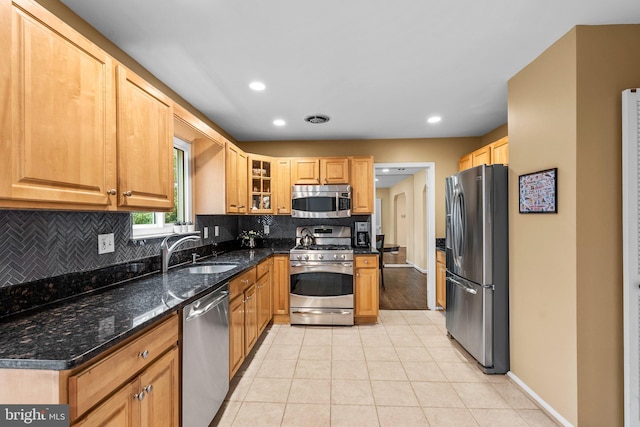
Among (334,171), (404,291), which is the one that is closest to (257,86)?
(334,171)

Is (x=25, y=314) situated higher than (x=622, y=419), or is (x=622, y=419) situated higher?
(x=25, y=314)

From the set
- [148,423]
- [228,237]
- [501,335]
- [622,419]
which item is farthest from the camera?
[228,237]

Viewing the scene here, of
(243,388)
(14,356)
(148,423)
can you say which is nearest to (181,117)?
(14,356)

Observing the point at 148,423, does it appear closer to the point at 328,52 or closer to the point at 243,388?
the point at 243,388

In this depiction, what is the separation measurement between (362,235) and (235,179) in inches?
75.2

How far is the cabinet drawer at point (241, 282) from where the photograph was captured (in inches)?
88.3

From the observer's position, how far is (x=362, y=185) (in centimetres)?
401

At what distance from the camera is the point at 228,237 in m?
3.95

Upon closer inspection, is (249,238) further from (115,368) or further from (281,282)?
(115,368)

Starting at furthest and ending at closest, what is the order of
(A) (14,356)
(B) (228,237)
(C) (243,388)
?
(B) (228,237)
(C) (243,388)
(A) (14,356)

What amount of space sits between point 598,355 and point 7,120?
3060 mm

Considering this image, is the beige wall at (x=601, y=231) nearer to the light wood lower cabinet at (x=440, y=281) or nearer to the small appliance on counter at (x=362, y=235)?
the light wood lower cabinet at (x=440, y=281)

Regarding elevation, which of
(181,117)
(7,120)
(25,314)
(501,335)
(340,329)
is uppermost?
(181,117)

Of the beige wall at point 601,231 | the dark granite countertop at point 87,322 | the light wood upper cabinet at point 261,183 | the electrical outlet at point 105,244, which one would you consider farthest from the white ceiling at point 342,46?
the dark granite countertop at point 87,322
